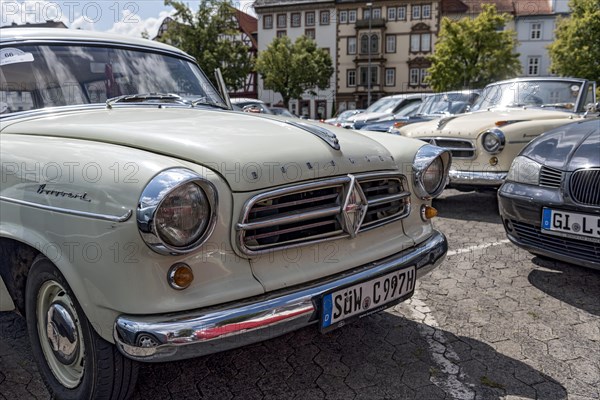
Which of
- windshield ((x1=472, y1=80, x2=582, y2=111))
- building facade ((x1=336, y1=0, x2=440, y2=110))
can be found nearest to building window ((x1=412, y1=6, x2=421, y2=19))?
building facade ((x1=336, y1=0, x2=440, y2=110))

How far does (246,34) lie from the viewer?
54781mm

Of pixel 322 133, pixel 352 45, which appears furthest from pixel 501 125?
pixel 352 45

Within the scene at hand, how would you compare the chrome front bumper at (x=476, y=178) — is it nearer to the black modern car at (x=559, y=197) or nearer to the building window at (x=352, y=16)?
the black modern car at (x=559, y=197)

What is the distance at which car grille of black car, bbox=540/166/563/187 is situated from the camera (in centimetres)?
356

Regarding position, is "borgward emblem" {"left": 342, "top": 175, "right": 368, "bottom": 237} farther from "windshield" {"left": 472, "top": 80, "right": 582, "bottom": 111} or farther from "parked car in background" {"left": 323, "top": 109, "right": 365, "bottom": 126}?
"parked car in background" {"left": 323, "top": 109, "right": 365, "bottom": 126}

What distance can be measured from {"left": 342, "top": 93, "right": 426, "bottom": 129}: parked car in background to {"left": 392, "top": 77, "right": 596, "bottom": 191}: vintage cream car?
4.03 metres

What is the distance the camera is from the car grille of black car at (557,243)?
3.32 m

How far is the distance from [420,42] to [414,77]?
10.2 feet

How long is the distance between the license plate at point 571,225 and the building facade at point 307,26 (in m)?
46.4

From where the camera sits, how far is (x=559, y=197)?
3469 mm

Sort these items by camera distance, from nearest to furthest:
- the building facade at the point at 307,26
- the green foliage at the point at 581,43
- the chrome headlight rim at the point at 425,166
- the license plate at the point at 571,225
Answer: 1. the chrome headlight rim at the point at 425,166
2. the license plate at the point at 571,225
3. the green foliage at the point at 581,43
4. the building facade at the point at 307,26

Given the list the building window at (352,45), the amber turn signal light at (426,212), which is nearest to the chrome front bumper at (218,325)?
the amber turn signal light at (426,212)

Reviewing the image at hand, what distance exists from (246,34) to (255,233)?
183ft

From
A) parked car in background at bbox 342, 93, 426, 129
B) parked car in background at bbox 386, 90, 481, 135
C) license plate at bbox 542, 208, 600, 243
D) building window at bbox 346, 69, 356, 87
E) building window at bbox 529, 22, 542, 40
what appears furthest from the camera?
building window at bbox 346, 69, 356, 87
